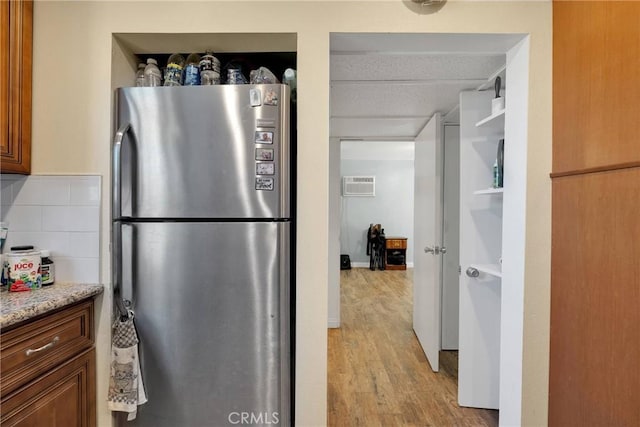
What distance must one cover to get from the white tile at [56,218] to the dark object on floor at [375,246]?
18.3 ft

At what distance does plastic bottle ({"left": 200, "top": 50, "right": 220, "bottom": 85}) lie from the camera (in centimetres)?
129

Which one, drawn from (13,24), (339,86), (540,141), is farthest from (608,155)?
(13,24)

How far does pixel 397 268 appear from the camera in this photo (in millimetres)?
6238

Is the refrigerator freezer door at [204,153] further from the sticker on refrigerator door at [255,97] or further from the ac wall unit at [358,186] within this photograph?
the ac wall unit at [358,186]

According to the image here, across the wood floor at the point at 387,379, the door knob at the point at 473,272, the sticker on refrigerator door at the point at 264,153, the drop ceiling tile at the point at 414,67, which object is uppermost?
the drop ceiling tile at the point at 414,67

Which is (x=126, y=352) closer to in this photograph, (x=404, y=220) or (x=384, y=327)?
(x=384, y=327)

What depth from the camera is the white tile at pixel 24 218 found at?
125 cm

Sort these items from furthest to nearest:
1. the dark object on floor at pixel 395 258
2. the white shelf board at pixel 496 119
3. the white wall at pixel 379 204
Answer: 1. the white wall at pixel 379 204
2. the dark object on floor at pixel 395 258
3. the white shelf board at pixel 496 119

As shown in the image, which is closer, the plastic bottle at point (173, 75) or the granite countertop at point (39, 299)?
the granite countertop at point (39, 299)

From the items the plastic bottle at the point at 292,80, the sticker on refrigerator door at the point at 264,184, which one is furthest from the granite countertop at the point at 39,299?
the plastic bottle at the point at 292,80

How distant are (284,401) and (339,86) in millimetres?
1687

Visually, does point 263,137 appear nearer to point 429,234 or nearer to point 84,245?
point 84,245

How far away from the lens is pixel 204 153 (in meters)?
1.21

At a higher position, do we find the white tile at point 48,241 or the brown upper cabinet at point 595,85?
the brown upper cabinet at point 595,85
